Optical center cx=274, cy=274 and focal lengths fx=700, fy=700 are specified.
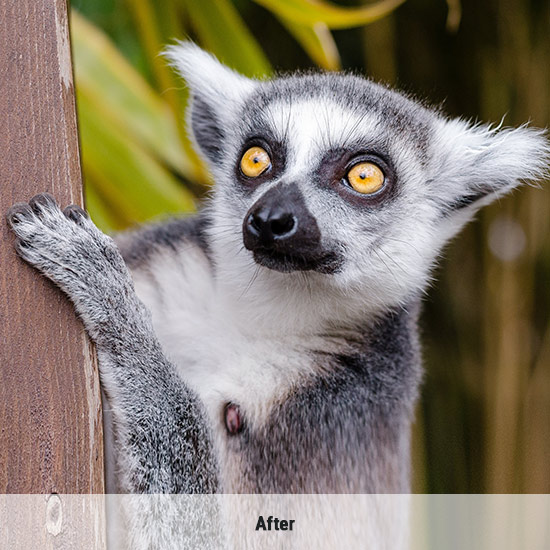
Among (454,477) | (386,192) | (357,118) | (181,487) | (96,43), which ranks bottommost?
(454,477)

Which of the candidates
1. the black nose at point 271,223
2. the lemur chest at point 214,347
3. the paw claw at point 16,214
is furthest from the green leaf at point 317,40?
the paw claw at point 16,214

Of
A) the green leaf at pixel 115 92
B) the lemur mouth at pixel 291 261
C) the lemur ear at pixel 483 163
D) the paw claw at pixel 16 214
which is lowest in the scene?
the lemur mouth at pixel 291 261

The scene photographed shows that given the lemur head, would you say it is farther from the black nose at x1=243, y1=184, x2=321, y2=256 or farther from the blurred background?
the blurred background

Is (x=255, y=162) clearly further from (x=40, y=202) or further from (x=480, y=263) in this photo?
(x=480, y=263)

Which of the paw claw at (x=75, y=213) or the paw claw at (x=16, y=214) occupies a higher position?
the paw claw at (x=75, y=213)

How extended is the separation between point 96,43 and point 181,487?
124 centimetres

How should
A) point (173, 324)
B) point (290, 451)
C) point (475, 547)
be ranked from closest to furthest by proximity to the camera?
1. point (290, 451)
2. point (173, 324)
3. point (475, 547)

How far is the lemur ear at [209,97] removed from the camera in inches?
70.2

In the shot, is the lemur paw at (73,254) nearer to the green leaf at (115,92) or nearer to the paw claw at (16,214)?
the paw claw at (16,214)

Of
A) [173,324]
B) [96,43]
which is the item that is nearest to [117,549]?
[173,324]

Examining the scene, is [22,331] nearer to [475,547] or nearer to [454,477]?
[475,547]

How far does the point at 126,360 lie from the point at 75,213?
28cm

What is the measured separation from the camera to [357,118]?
1590 millimetres

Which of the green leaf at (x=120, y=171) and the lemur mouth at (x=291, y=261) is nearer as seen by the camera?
the lemur mouth at (x=291, y=261)
